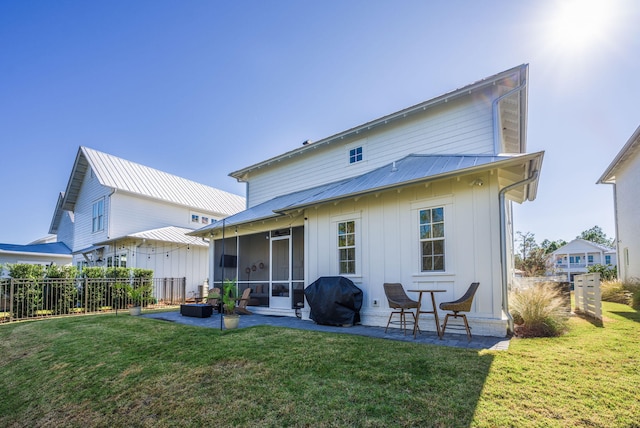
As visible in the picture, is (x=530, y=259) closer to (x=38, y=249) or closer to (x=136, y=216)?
(x=136, y=216)

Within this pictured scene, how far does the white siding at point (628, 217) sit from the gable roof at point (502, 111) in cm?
804

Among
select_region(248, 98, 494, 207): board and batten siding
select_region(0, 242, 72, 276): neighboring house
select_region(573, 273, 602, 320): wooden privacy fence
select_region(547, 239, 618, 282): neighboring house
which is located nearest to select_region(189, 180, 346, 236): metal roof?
select_region(248, 98, 494, 207): board and batten siding

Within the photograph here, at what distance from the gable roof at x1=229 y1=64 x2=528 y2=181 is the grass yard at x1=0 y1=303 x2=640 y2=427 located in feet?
17.6

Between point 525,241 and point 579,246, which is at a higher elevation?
point 525,241

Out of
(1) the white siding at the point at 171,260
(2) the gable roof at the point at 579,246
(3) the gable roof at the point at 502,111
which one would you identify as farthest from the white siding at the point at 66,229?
(2) the gable roof at the point at 579,246

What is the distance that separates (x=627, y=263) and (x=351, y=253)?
51.5 feet

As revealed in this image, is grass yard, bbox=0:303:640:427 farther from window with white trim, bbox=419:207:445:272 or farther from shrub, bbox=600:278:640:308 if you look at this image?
shrub, bbox=600:278:640:308

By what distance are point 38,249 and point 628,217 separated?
111 ft

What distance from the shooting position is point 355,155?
1084 cm

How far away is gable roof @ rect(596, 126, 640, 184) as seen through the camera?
13.9 meters

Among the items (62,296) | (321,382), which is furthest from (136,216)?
(321,382)

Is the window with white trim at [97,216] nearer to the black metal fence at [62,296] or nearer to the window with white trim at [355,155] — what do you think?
the black metal fence at [62,296]

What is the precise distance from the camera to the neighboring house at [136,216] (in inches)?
703

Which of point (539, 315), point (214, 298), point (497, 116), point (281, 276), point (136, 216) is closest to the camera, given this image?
point (539, 315)
